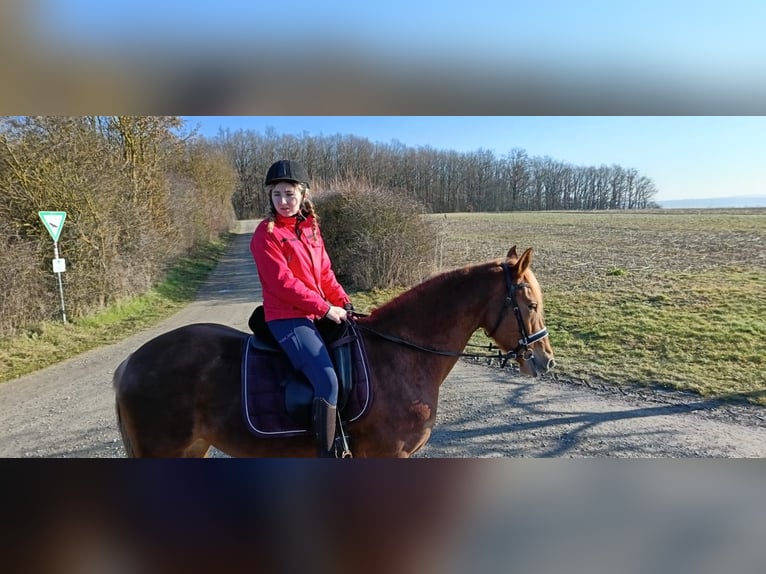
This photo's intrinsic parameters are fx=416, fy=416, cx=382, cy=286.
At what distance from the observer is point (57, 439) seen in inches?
163

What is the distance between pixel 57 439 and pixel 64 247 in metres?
5.38

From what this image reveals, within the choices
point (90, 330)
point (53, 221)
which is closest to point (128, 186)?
point (53, 221)

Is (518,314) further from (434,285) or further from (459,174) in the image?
(459,174)

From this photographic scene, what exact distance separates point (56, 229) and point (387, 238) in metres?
6.30

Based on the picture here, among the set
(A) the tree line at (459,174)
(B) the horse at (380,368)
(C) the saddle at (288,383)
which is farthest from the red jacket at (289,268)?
(A) the tree line at (459,174)

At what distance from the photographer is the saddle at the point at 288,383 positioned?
2.30 metres

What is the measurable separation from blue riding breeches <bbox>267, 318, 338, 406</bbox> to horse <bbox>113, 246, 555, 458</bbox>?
0.29 metres

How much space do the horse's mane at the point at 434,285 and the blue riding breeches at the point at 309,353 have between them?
0.46 metres

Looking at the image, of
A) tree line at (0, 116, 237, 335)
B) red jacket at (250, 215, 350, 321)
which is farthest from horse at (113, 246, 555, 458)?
tree line at (0, 116, 237, 335)

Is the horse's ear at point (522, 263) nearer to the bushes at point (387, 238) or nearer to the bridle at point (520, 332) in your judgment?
the bridle at point (520, 332)

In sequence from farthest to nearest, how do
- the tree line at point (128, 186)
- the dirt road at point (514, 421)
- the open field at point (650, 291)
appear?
the tree line at point (128, 186) < the open field at point (650, 291) < the dirt road at point (514, 421)

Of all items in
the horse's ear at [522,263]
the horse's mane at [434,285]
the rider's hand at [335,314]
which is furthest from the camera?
the horse's mane at [434,285]

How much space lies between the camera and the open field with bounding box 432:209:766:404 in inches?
212

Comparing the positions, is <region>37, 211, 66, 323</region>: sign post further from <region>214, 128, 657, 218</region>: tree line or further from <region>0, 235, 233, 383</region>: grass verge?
<region>214, 128, 657, 218</region>: tree line
